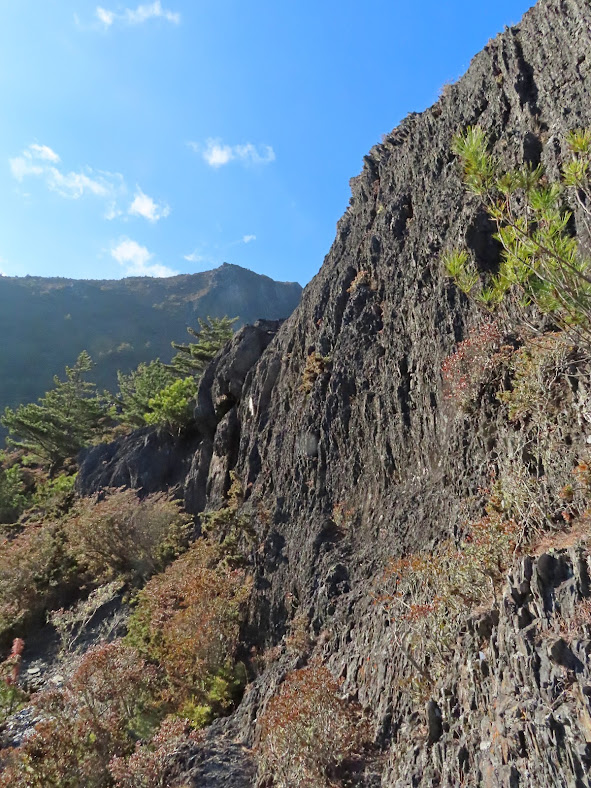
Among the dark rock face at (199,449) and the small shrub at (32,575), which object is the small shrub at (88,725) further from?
the small shrub at (32,575)

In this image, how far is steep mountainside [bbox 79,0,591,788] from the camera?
3.96 m

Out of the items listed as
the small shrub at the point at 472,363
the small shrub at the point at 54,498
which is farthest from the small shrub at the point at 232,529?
the small shrub at the point at 54,498

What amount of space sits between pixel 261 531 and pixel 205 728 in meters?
4.87

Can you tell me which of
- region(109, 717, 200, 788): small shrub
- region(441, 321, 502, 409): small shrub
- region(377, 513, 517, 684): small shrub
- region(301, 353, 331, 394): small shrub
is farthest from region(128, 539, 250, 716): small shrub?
region(441, 321, 502, 409): small shrub

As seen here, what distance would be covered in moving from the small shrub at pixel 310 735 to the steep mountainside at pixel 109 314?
6905 cm

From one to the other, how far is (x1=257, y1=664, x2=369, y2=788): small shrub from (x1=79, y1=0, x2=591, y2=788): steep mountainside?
30cm

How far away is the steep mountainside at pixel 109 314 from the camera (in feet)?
239

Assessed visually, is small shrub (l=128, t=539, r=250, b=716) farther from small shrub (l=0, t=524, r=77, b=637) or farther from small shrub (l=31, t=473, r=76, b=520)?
small shrub (l=31, t=473, r=76, b=520)

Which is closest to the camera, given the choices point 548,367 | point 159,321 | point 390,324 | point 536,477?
point 536,477

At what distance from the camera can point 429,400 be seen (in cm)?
916

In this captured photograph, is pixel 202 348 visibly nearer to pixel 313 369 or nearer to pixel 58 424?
pixel 58 424

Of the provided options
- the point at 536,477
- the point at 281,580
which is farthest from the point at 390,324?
the point at 281,580

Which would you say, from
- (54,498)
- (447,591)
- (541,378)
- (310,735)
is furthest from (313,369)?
(54,498)

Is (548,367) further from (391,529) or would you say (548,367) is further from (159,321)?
(159,321)
